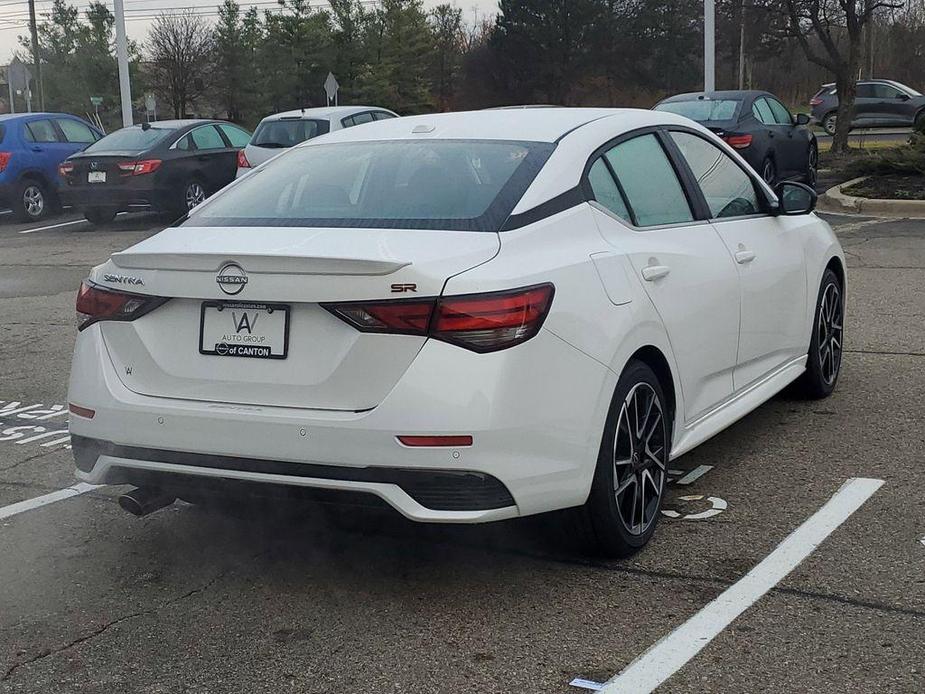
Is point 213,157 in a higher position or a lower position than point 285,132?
lower

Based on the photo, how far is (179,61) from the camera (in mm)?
62562

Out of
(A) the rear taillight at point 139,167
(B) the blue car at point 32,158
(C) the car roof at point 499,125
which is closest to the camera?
(C) the car roof at point 499,125

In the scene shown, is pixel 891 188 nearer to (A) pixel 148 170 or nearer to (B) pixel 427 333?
(A) pixel 148 170

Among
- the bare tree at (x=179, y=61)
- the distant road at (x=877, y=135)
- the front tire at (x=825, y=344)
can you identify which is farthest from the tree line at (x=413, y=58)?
the front tire at (x=825, y=344)

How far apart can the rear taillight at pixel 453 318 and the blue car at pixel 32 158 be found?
1708cm

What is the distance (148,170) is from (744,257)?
13722mm

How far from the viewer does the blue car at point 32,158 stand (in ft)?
63.1

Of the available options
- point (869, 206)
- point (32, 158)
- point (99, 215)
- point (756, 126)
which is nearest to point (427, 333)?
point (869, 206)

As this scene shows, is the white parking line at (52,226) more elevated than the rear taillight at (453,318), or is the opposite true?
the rear taillight at (453,318)

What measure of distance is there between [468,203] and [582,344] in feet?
2.09

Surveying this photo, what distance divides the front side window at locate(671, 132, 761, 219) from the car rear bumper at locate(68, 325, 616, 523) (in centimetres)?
163

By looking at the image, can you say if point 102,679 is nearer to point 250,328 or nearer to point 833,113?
point 250,328

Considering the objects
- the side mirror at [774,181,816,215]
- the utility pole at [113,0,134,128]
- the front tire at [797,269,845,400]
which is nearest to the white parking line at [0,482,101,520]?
the side mirror at [774,181,816,215]

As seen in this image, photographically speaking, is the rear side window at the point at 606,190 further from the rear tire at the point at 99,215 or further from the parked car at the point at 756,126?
the rear tire at the point at 99,215
